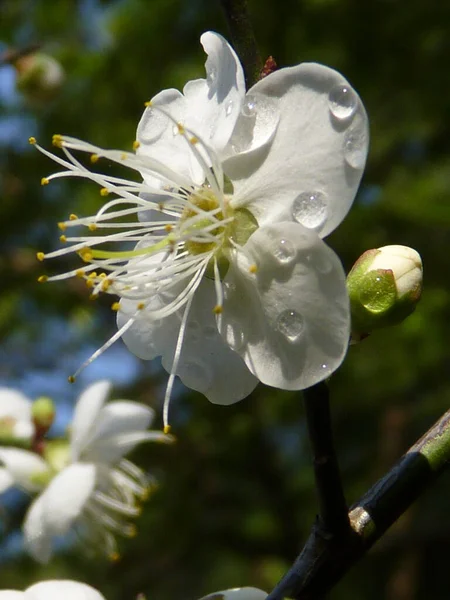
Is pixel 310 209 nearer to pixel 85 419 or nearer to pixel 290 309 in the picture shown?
pixel 290 309

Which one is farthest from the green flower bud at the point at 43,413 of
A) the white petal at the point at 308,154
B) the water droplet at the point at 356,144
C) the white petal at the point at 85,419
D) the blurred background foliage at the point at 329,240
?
the water droplet at the point at 356,144

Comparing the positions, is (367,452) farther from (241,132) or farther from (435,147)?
(241,132)

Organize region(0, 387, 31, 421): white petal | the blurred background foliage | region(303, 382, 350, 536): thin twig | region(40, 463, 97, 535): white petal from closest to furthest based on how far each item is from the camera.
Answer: region(303, 382, 350, 536): thin twig
region(40, 463, 97, 535): white petal
region(0, 387, 31, 421): white petal
the blurred background foliage

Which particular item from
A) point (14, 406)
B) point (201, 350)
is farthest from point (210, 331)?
point (14, 406)

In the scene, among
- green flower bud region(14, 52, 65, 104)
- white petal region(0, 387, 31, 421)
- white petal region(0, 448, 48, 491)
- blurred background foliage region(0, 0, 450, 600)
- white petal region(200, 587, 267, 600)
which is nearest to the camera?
white petal region(200, 587, 267, 600)

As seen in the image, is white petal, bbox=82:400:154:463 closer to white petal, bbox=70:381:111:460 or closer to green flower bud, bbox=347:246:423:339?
white petal, bbox=70:381:111:460

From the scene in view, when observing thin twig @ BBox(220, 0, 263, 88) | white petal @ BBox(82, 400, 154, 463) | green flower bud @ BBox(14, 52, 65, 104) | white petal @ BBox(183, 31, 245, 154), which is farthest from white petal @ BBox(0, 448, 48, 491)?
green flower bud @ BBox(14, 52, 65, 104)

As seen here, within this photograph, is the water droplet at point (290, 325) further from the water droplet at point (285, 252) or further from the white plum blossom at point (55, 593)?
the white plum blossom at point (55, 593)
